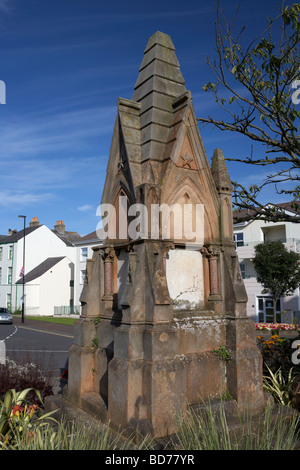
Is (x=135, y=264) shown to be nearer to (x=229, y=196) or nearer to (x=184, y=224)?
(x=184, y=224)

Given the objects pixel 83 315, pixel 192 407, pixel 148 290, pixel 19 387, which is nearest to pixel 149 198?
pixel 148 290

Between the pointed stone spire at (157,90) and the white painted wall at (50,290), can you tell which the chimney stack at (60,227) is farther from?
the pointed stone spire at (157,90)

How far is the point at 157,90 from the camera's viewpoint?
588 centimetres

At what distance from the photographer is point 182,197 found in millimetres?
5527

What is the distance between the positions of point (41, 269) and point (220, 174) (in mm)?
42521

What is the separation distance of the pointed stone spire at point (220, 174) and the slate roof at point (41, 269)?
40.7m

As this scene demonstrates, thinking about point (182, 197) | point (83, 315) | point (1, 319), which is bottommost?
point (1, 319)

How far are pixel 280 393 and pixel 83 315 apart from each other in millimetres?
3595

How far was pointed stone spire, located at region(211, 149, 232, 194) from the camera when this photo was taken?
5.91 m

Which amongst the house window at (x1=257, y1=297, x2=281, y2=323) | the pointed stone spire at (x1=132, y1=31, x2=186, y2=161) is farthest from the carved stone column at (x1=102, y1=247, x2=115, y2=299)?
the house window at (x1=257, y1=297, x2=281, y2=323)

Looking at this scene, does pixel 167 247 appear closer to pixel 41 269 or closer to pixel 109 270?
pixel 109 270

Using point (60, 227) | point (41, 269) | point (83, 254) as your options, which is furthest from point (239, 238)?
point (60, 227)
